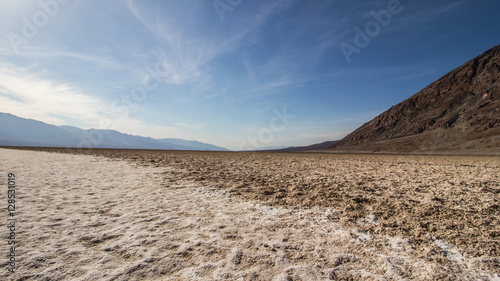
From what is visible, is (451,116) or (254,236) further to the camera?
(451,116)

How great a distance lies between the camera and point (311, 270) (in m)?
2.75

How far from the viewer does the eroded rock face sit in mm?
46219

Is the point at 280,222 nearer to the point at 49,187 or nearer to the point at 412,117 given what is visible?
the point at 49,187

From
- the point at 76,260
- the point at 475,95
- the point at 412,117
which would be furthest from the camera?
the point at 412,117

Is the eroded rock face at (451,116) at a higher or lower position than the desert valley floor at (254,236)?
higher

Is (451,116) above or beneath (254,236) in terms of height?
above

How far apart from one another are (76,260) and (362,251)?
13.5 ft

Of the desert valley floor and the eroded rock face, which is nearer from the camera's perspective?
the desert valley floor

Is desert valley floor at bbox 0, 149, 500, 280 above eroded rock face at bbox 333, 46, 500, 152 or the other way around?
the other way around

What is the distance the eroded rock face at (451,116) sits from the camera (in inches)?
1820

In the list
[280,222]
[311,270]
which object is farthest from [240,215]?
[311,270]

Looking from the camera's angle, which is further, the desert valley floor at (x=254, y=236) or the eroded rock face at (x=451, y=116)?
the eroded rock face at (x=451, y=116)

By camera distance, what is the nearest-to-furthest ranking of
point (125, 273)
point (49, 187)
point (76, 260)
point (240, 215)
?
point (125, 273)
point (76, 260)
point (240, 215)
point (49, 187)

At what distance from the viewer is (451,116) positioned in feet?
185
